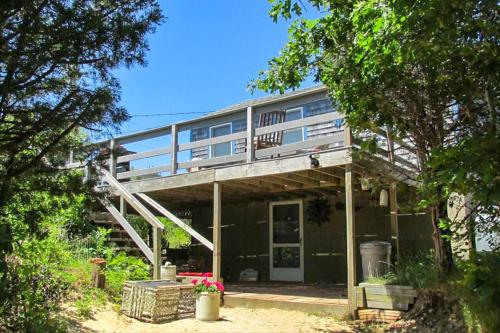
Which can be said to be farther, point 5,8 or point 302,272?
point 302,272

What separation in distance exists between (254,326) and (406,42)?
4.56m

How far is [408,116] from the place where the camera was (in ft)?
21.9

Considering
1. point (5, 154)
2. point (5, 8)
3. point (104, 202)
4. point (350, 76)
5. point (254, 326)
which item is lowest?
point (254, 326)

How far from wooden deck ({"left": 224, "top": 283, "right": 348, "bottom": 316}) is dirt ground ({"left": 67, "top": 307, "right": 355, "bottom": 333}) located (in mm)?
183

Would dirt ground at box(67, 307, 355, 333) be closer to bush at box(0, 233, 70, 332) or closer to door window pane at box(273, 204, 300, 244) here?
bush at box(0, 233, 70, 332)

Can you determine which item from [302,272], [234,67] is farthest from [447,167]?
[234,67]

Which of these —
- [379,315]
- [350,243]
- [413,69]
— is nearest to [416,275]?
[379,315]

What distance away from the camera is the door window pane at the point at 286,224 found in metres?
11.7

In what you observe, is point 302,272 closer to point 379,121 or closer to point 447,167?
point 379,121

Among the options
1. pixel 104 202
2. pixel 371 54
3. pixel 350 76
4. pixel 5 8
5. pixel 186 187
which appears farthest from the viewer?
pixel 186 187

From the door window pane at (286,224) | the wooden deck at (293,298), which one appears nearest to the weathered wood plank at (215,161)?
the door window pane at (286,224)

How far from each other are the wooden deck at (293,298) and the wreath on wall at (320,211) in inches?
60.1

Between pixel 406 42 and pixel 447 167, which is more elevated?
pixel 406 42

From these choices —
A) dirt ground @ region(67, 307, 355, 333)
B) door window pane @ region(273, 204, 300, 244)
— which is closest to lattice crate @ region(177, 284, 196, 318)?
dirt ground @ region(67, 307, 355, 333)
